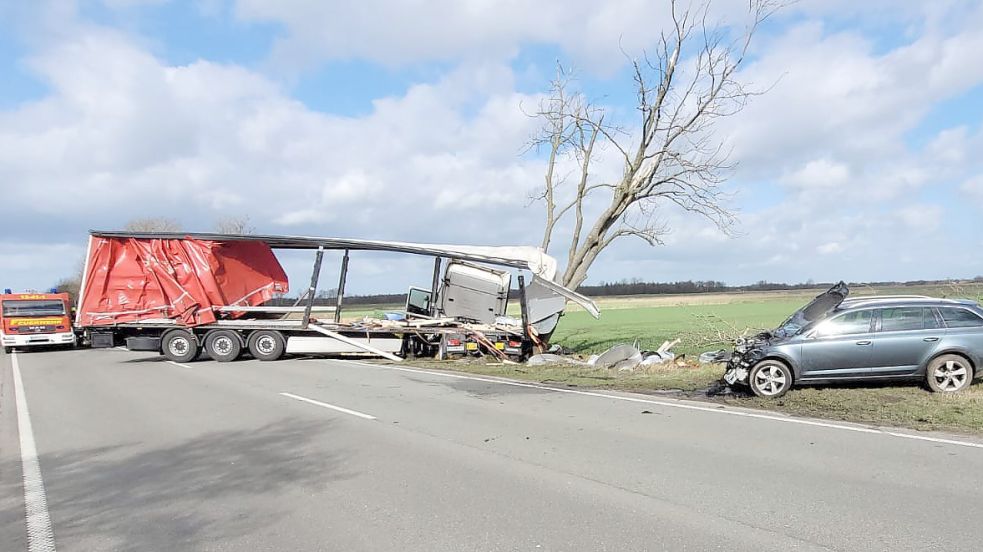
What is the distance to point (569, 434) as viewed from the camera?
8.08 m

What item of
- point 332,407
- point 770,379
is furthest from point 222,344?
point 770,379

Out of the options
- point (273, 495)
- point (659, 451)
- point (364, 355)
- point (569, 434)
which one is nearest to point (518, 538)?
point (273, 495)

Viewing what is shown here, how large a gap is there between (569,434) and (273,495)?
3611 millimetres

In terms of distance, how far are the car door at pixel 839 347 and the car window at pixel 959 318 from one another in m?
1.06

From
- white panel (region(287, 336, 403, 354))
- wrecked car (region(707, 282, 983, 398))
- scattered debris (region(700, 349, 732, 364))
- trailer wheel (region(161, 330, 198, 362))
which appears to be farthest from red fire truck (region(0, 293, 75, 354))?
wrecked car (region(707, 282, 983, 398))

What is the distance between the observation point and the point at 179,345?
19.6 metres

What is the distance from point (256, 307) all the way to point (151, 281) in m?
2.95

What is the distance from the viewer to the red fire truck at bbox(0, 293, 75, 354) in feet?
91.1

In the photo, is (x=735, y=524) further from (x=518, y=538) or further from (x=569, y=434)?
(x=569, y=434)

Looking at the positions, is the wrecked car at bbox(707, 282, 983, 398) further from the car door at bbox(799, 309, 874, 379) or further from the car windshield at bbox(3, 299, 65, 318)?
the car windshield at bbox(3, 299, 65, 318)

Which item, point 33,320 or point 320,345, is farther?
point 33,320

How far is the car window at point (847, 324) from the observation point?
33.8 feet

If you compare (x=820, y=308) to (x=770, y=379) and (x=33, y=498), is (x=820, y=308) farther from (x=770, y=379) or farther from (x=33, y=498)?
(x=33, y=498)

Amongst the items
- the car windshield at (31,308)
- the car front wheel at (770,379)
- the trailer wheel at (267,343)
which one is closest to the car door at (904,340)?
the car front wheel at (770,379)
